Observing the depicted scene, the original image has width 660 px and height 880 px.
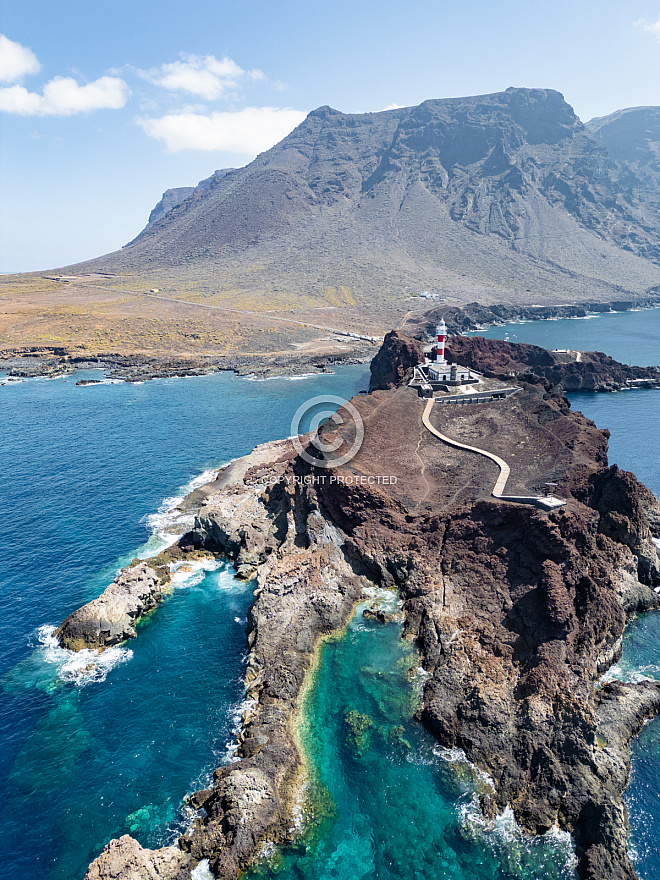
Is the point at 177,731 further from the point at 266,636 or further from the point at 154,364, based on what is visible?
the point at 154,364

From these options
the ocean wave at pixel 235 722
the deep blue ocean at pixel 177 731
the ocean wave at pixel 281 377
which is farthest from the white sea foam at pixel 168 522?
the ocean wave at pixel 281 377

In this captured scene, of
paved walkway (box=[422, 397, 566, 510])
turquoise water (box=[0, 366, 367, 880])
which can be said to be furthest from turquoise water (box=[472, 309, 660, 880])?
turquoise water (box=[0, 366, 367, 880])

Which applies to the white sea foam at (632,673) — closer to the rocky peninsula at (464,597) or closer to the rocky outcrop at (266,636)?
the rocky peninsula at (464,597)

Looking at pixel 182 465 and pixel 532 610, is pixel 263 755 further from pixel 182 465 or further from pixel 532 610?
pixel 182 465

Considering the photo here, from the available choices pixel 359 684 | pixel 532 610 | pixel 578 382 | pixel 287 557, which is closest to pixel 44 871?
pixel 359 684

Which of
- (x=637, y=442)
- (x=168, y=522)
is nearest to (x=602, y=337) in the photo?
(x=637, y=442)

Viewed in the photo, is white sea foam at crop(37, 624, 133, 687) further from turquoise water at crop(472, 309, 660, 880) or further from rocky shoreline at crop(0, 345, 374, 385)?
rocky shoreline at crop(0, 345, 374, 385)

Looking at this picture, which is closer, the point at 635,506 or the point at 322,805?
the point at 322,805
